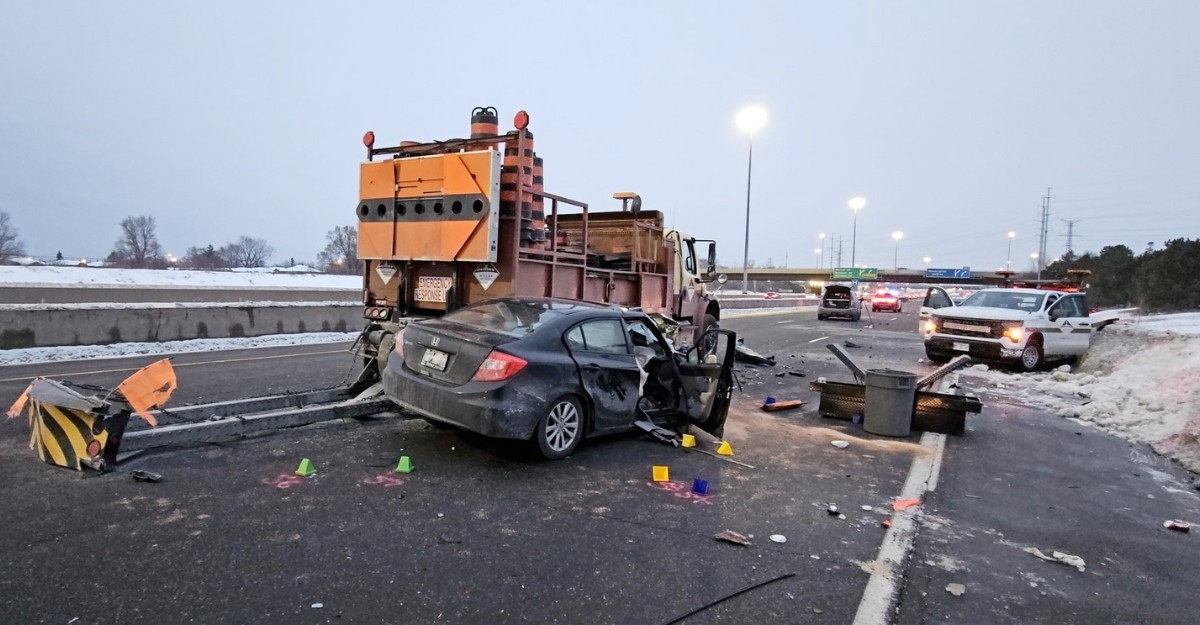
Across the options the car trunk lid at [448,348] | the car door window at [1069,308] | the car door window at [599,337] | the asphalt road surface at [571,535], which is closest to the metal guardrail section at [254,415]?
→ the asphalt road surface at [571,535]

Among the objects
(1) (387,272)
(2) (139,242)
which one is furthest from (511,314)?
(2) (139,242)

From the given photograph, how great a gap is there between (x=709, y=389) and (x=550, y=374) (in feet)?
6.42

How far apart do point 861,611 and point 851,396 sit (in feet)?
16.9

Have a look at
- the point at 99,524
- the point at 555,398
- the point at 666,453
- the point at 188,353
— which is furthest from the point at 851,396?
the point at 188,353

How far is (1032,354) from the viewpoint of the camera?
1332 centimetres

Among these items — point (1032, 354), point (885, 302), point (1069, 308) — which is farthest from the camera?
point (885, 302)

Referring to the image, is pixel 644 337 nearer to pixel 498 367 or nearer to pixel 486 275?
pixel 498 367

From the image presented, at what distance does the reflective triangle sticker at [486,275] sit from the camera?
314 inches

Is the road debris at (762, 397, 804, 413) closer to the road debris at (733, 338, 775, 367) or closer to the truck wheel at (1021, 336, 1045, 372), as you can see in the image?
the road debris at (733, 338, 775, 367)

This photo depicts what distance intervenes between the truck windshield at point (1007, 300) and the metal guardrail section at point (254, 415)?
13.0 m

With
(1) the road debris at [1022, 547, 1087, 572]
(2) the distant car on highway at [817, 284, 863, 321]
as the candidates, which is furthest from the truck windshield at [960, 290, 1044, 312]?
(2) the distant car on highway at [817, 284, 863, 321]

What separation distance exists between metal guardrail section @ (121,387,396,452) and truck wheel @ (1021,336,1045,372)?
1225cm

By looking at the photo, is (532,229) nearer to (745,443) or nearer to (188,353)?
(745,443)

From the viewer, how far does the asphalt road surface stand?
129 inches
